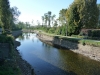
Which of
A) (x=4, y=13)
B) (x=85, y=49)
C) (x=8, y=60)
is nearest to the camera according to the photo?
(x=8, y=60)

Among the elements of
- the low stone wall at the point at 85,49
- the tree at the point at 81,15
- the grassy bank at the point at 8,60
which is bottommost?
the low stone wall at the point at 85,49

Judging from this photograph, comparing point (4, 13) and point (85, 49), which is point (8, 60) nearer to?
point (85, 49)

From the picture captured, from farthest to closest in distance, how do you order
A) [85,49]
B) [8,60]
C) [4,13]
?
[4,13], [85,49], [8,60]

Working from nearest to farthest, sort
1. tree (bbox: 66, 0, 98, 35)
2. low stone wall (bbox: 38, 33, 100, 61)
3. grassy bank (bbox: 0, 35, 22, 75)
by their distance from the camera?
grassy bank (bbox: 0, 35, 22, 75) → low stone wall (bbox: 38, 33, 100, 61) → tree (bbox: 66, 0, 98, 35)

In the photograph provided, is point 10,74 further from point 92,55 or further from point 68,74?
point 92,55

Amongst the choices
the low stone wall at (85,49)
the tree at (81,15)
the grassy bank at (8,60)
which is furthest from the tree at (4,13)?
the grassy bank at (8,60)

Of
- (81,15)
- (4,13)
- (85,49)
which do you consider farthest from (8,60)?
(81,15)

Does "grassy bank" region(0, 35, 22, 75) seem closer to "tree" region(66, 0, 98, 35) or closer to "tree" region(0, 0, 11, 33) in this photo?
"tree" region(0, 0, 11, 33)

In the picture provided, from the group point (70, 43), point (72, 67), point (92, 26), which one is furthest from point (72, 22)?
point (72, 67)

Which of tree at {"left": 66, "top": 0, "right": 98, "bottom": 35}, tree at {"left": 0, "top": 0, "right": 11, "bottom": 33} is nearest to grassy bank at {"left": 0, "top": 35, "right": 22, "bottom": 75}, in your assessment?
tree at {"left": 0, "top": 0, "right": 11, "bottom": 33}

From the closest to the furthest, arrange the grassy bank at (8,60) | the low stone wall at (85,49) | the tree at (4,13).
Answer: the grassy bank at (8,60) < the low stone wall at (85,49) < the tree at (4,13)

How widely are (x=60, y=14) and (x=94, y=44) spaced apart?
47262 millimetres

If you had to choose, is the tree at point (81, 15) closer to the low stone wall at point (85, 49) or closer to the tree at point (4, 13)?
the low stone wall at point (85, 49)

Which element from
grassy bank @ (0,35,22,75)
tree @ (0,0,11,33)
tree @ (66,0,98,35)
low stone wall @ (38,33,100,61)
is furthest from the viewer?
tree @ (66,0,98,35)
